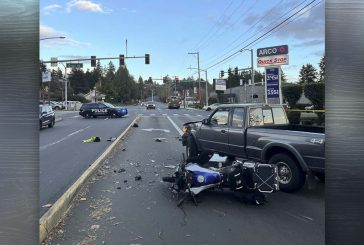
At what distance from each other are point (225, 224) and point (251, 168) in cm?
141

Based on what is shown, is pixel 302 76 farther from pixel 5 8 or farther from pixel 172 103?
pixel 5 8

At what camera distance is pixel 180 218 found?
6379mm

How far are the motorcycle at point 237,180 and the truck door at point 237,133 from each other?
7.09 ft

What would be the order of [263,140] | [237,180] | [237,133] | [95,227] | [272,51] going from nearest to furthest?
1. [95,227]
2. [237,180]
3. [263,140]
4. [237,133]
5. [272,51]

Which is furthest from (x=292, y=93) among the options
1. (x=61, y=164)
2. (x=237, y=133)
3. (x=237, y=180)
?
(x=237, y=180)

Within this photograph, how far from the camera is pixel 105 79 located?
538 feet

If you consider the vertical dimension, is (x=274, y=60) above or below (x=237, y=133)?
above

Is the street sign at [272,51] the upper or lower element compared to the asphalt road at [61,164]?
upper

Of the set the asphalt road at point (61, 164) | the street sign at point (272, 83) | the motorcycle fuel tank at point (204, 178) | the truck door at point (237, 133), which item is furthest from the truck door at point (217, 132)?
the street sign at point (272, 83)

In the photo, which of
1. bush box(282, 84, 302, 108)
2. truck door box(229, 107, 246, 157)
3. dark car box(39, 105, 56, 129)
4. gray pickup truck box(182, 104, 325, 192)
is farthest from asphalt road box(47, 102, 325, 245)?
bush box(282, 84, 302, 108)

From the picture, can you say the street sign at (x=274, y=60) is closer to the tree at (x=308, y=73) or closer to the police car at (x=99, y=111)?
the police car at (x=99, y=111)

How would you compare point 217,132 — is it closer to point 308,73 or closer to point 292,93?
point 292,93

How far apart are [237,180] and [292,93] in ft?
96.0

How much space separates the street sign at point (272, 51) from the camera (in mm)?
32812
